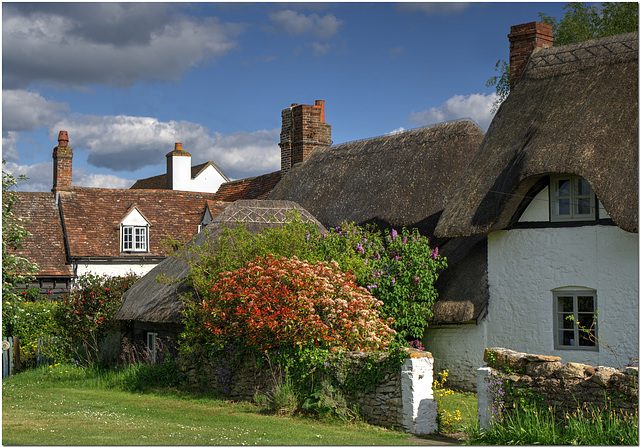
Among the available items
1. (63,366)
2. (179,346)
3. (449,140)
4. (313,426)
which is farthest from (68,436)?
(449,140)

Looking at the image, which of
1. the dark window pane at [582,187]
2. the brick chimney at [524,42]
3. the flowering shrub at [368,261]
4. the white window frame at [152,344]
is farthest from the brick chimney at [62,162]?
the dark window pane at [582,187]

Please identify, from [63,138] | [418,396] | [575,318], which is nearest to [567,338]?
[575,318]

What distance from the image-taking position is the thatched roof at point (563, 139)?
12.8 metres

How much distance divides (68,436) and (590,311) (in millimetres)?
9444

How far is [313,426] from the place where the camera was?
10805 millimetres

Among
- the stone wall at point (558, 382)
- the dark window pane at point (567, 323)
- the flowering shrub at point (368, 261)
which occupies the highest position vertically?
the flowering shrub at point (368, 261)

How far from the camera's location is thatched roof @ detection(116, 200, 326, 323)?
52.5 feet

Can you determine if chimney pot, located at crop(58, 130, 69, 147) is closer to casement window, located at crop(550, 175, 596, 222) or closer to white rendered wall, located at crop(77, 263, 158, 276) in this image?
white rendered wall, located at crop(77, 263, 158, 276)

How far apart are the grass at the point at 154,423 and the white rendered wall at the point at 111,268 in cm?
1476

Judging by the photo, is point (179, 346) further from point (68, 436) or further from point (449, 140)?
point (449, 140)

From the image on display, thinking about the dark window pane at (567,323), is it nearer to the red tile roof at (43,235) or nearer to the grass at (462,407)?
the grass at (462,407)

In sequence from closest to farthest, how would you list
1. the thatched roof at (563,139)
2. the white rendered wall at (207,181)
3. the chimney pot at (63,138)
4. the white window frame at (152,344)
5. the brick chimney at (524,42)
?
1. the thatched roof at (563,139)
2. the white window frame at (152,344)
3. the brick chimney at (524,42)
4. the chimney pot at (63,138)
5. the white rendered wall at (207,181)

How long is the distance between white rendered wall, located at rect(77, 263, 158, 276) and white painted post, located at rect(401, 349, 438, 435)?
21058mm

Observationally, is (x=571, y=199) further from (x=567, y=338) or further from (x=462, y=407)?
(x=462, y=407)
